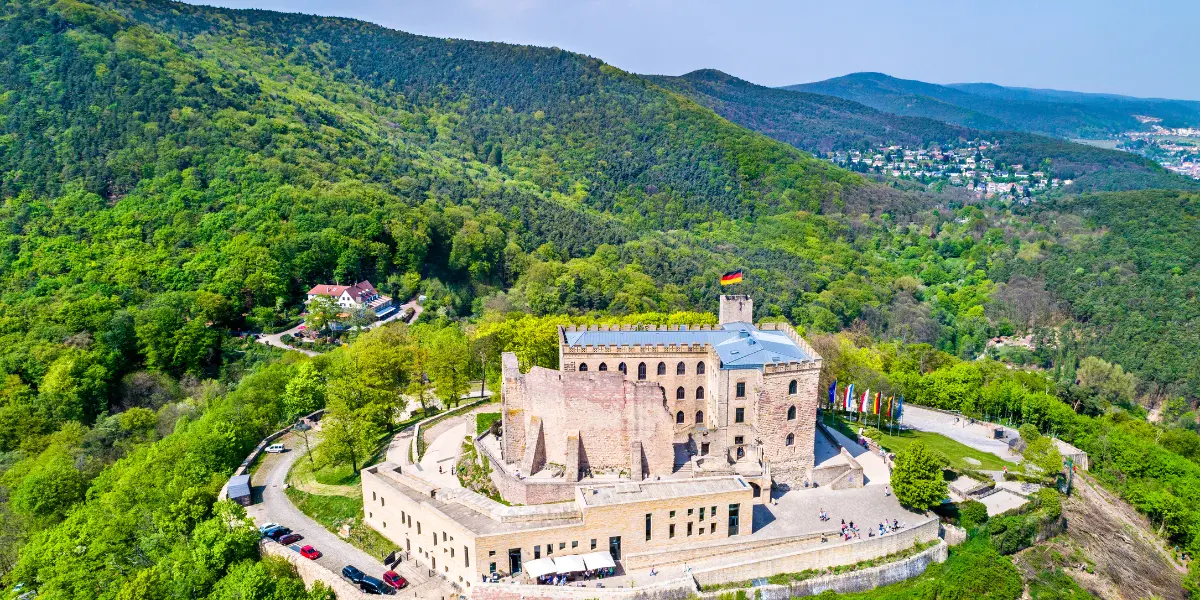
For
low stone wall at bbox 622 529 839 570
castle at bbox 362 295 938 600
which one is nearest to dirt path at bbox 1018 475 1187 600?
castle at bbox 362 295 938 600

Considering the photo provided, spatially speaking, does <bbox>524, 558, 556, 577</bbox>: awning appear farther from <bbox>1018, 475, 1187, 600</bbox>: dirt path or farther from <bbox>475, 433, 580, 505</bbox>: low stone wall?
<bbox>1018, 475, 1187, 600</bbox>: dirt path

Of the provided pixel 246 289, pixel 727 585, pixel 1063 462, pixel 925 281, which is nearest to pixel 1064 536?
pixel 1063 462

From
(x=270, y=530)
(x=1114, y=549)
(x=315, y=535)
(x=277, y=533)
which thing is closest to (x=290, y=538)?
(x=277, y=533)

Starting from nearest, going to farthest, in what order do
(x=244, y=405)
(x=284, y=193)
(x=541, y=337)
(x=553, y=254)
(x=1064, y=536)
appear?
1. (x=1064, y=536)
2. (x=244, y=405)
3. (x=541, y=337)
4. (x=284, y=193)
5. (x=553, y=254)

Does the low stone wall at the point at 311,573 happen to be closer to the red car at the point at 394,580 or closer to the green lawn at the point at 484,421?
the red car at the point at 394,580

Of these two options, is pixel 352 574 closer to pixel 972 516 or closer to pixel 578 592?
pixel 578 592

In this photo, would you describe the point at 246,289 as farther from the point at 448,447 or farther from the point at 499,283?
the point at 448,447
